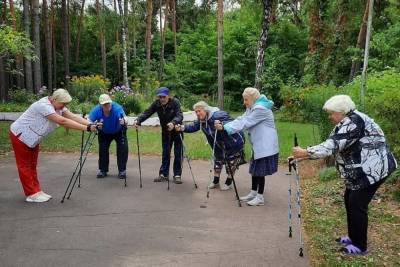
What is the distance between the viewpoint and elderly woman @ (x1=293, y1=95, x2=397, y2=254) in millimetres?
4527

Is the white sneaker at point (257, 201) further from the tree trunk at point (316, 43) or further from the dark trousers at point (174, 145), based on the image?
the tree trunk at point (316, 43)

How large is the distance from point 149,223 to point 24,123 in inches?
92.5

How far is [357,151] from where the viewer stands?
4602 mm

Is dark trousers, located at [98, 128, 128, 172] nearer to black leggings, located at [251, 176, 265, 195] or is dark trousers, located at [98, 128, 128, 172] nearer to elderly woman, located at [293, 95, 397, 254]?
black leggings, located at [251, 176, 265, 195]

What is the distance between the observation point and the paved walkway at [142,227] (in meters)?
4.80

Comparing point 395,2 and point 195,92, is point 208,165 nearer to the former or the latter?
point 395,2

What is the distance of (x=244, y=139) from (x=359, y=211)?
303 cm

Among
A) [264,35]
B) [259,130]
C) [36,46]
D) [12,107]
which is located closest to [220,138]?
[259,130]

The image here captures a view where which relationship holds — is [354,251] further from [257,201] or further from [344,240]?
[257,201]

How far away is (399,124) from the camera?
677 centimetres

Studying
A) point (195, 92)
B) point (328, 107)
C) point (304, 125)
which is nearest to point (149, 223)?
point (328, 107)

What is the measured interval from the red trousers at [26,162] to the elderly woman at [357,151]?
13.2 ft

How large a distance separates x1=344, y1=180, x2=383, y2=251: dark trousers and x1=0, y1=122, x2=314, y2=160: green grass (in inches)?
230

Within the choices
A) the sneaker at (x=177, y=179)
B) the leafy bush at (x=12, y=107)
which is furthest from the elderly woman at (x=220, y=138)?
the leafy bush at (x=12, y=107)
